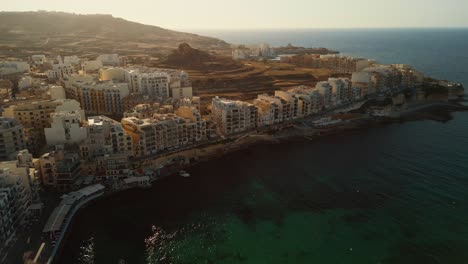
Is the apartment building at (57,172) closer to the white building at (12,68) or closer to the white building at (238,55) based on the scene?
the white building at (12,68)

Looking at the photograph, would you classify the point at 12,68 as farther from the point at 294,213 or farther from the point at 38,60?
the point at 294,213

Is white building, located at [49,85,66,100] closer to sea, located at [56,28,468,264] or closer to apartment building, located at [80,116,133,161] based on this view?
apartment building, located at [80,116,133,161]

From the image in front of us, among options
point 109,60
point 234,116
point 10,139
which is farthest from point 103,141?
point 109,60

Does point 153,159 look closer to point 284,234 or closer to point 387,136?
point 284,234

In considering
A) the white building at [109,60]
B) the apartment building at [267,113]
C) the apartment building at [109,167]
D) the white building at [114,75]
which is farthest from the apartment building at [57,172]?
the white building at [109,60]

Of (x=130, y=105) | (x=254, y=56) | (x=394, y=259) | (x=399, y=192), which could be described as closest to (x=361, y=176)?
(x=399, y=192)

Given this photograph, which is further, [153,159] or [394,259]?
[153,159]
